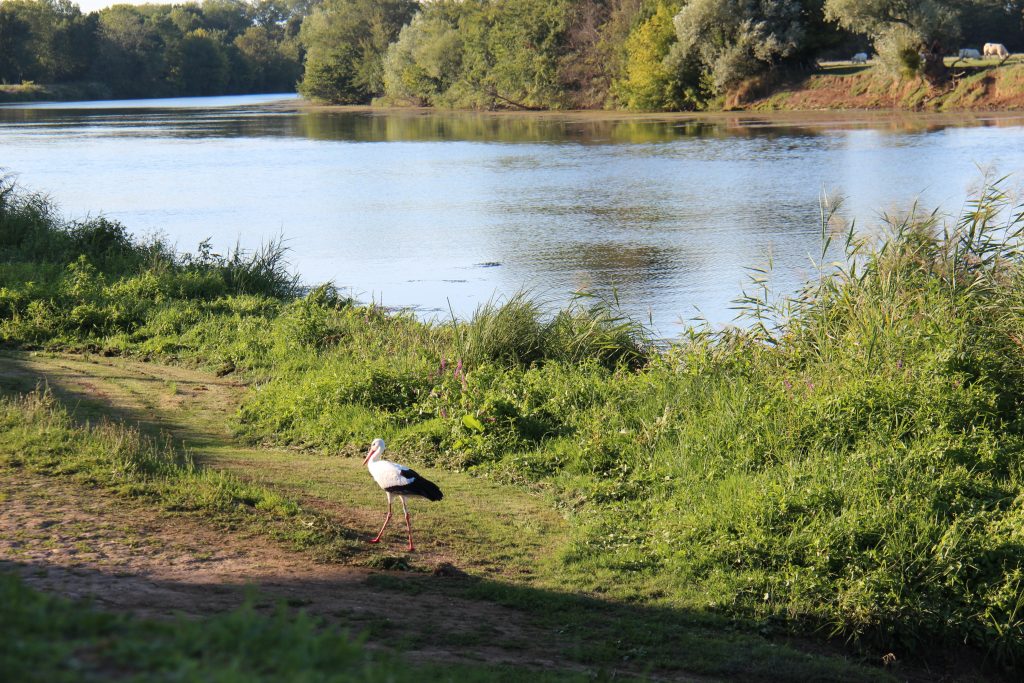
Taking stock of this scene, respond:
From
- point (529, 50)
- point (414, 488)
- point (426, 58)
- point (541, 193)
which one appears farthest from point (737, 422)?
point (426, 58)

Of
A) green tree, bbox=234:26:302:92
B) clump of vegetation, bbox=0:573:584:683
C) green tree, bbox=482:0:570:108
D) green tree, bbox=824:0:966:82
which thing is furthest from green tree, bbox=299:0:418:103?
clump of vegetation, bbox=0:573:584:683

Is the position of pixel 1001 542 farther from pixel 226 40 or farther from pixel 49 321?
pixel 226 40

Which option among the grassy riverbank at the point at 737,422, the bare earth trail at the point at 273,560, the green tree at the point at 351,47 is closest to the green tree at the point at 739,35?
the grassy riverbank at the point at 737,422

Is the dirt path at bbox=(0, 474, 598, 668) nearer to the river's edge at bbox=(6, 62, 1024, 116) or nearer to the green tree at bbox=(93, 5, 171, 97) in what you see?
the river's edge at bbox=(6, 62, 1024, 116)

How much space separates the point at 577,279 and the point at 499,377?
7694 mm

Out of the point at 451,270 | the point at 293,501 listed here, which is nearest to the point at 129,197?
the point at 451,270

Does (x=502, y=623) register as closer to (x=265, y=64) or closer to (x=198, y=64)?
(x=198, y=64)

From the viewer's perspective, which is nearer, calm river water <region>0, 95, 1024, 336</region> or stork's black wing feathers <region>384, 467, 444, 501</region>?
stork's black wing feathers <region>384, 467, 444, 501</region>

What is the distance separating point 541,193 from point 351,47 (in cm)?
7046

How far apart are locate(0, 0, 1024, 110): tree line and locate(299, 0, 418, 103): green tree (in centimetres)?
13

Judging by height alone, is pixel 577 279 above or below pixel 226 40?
below

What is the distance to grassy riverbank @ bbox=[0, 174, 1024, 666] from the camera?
6648 millimetres

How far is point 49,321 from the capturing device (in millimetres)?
13641

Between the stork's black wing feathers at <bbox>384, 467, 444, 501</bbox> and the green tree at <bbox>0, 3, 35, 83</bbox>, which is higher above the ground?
the green tree at <bbox>0, 3, 35, 83</bbox>
